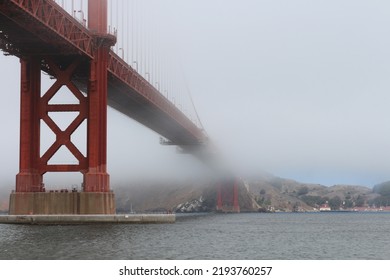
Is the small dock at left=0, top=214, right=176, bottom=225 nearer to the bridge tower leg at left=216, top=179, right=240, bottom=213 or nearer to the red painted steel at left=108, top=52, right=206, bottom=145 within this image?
the red painted steel at left=108, top=52, right=206, bottom=145

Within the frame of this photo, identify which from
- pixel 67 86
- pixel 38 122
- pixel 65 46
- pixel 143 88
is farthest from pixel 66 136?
pixel 143 88

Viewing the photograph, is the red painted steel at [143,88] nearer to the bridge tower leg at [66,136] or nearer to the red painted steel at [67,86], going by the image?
the red painted steel at [67,86]

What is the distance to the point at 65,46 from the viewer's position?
50.4 metres

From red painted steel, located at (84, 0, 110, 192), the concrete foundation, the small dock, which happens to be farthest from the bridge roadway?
the small dock

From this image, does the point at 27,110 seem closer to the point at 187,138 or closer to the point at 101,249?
the point at 101,249

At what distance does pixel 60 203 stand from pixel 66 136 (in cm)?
522

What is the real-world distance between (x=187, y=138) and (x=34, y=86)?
45992mm

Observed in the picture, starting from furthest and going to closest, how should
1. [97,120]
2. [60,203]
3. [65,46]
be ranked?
[97,120] < [60,203] < [65,46]

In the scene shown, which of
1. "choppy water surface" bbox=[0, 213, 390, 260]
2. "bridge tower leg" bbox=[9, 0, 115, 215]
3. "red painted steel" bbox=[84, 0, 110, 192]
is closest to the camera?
"choppy water surface" bbox=[0, 213, 390, 260]

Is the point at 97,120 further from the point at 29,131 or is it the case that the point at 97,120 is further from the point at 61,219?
the point at 61,219

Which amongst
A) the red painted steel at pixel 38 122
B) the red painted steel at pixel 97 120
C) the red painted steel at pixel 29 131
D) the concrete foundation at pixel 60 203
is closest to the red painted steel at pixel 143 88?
the red painted steel at pixel 97 120

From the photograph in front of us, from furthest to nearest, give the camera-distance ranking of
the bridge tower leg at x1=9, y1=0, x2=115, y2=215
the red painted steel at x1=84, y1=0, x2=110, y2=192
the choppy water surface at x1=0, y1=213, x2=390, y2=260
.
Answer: the red painted steel at x1=84, y1=0, x2=110, y2=192 < the bridge tower leg at x1=9, y1=0, x2=115, y2=215 < the choppy water surface at x1=0, y1=213, x2=390, y2=260

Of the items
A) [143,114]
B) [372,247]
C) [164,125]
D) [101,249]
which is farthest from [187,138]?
[101,249]

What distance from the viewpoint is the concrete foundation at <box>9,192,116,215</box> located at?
5053 centimetres
